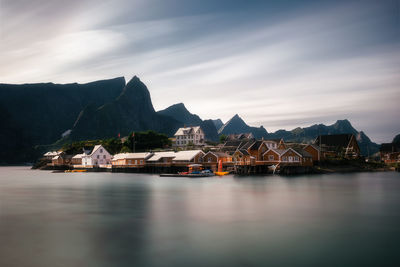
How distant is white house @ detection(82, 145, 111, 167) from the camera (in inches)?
4902

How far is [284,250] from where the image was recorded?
18.4 meters

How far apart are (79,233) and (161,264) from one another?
9.52m

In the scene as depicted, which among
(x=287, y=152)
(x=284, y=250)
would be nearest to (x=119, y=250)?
(x=284, y=250)

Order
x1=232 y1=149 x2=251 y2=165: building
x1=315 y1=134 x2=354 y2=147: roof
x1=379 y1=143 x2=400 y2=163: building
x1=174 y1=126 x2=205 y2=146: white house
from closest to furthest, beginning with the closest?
x1=232 y1=149 x2=251 y2=165: building, x1=315 y1=134 x2=354 y2=147: roof, x1=379 y1=143 x2=400 y2=163: building, x1=174 y1=126 x2=205 y2=146: white house

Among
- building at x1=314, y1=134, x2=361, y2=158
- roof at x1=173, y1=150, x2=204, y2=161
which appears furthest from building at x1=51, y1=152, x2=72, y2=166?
building at x1=314, y1=134, x2=361, y2=158

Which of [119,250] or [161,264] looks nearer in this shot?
[161,264]

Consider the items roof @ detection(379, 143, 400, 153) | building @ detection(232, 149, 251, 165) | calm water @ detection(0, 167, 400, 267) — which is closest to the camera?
calm water @ detection(0, 167, 400, 267)

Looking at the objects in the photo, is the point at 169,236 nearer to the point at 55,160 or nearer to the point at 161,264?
the point at 161,264

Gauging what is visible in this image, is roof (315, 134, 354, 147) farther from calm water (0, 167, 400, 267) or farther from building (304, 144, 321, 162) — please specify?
calm water (0, 167, 400, 267)

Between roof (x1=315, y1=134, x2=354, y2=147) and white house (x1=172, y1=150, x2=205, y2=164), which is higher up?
roof (x1=315, y1=134, x2=354, y2=147)

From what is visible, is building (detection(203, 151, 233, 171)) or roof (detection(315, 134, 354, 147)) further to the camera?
roof (detection(315, 134, 354, 147))

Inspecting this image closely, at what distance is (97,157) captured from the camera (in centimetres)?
12506

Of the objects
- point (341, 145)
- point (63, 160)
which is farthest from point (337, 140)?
point (63, 160)

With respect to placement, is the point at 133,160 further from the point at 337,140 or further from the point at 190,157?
the point at 337,140
